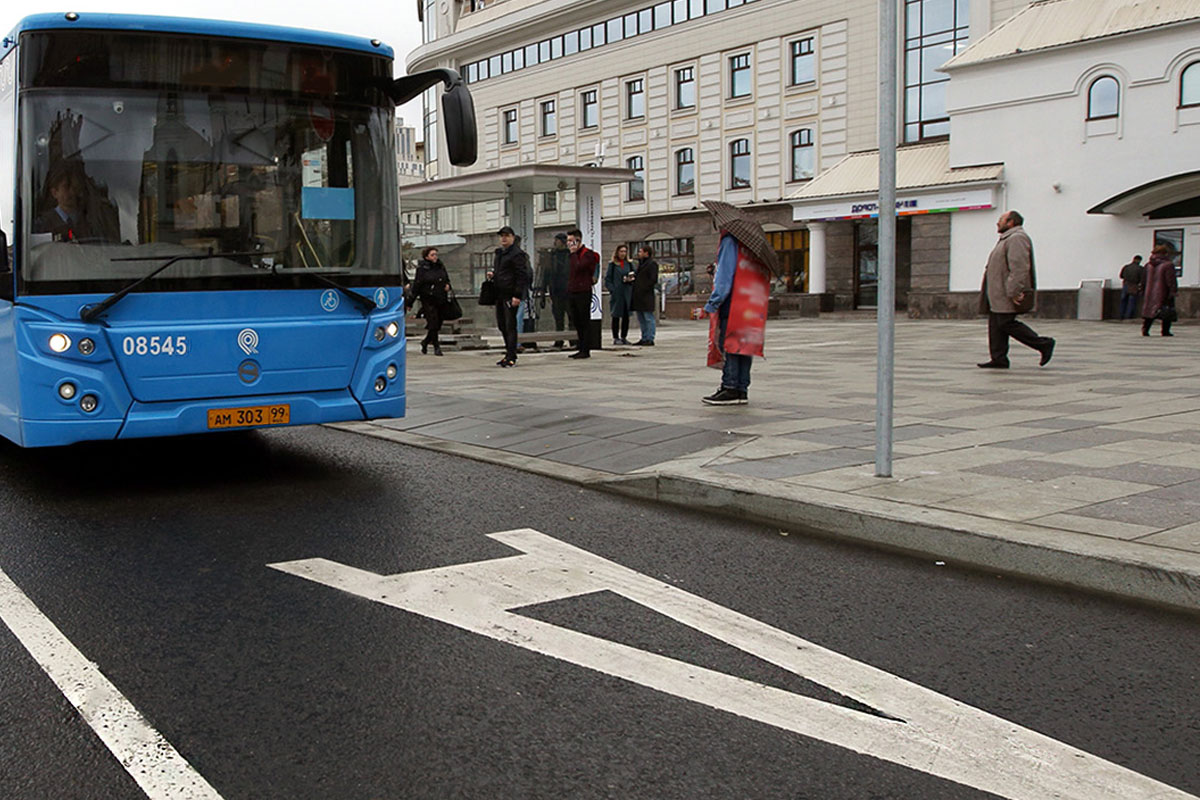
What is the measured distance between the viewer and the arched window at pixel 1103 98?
30219mm

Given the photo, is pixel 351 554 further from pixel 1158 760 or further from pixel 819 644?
pixel 1158 760

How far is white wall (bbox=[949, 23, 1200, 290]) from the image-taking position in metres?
29.2

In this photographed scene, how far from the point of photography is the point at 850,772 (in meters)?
3.13

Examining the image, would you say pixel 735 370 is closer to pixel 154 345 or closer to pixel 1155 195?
pixel 154 345

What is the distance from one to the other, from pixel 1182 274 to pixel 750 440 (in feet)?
80.3

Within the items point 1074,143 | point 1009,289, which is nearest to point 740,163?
point 1074,143

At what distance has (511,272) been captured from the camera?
52.1ft

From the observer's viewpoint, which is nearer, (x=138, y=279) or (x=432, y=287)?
(x=138, y=279)

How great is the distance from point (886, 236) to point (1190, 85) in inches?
1049

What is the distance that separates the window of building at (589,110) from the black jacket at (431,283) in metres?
34.4

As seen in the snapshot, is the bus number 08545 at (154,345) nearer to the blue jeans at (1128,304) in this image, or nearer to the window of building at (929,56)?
the blue jeans at (1128,304)

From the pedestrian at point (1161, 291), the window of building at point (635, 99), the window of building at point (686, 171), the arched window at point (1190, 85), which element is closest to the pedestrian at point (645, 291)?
the pedestrian at point (1161, 291)

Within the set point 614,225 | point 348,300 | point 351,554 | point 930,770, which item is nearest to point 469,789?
point 930,770

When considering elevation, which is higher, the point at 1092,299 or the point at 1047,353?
the point at 1092,299
